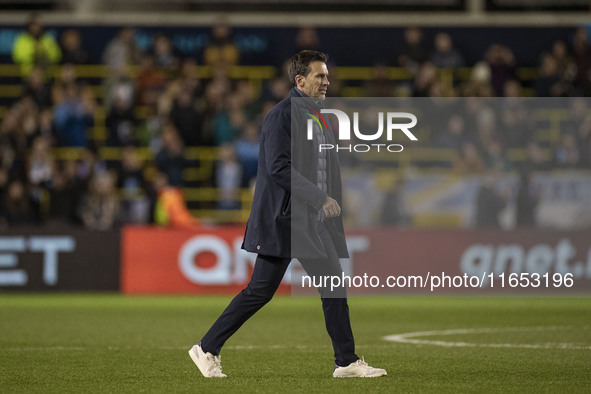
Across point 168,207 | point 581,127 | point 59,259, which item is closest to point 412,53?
point 581,127

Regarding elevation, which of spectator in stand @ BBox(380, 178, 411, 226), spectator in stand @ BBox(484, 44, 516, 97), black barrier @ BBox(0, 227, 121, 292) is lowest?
black barrier @ BBox(0, 227, 121, 292)

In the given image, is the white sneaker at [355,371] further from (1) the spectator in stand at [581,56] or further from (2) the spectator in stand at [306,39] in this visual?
(1) the spectator in stand at [581,56]

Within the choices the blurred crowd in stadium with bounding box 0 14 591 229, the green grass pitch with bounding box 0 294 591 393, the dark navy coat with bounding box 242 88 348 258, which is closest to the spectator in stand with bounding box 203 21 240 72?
the blurred crowd in stadium with bounding box 0 14 591 229

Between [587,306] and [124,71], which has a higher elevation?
[124,71]

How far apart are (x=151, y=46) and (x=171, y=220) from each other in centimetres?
559

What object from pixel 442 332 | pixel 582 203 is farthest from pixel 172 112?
pixel 442 332

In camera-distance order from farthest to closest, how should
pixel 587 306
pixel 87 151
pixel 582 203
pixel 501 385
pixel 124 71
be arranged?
pixel 124 71 < pixel 87 151 < pixel 582 203 < pixel 587 306 < pixel 501 385

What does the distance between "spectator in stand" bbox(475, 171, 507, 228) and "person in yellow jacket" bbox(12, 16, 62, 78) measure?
916cm

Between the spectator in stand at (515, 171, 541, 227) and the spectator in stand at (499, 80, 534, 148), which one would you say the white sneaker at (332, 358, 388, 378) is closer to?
the spectator in stand at (515, 171, 541, 227)

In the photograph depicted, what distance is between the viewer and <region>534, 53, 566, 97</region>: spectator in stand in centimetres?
2238

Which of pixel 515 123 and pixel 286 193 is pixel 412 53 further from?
pixel 286 193

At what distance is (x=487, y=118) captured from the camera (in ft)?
62.2

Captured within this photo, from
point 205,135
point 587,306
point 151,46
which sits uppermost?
point 151,46

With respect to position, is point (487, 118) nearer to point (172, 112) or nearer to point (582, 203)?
point (582, 203)
